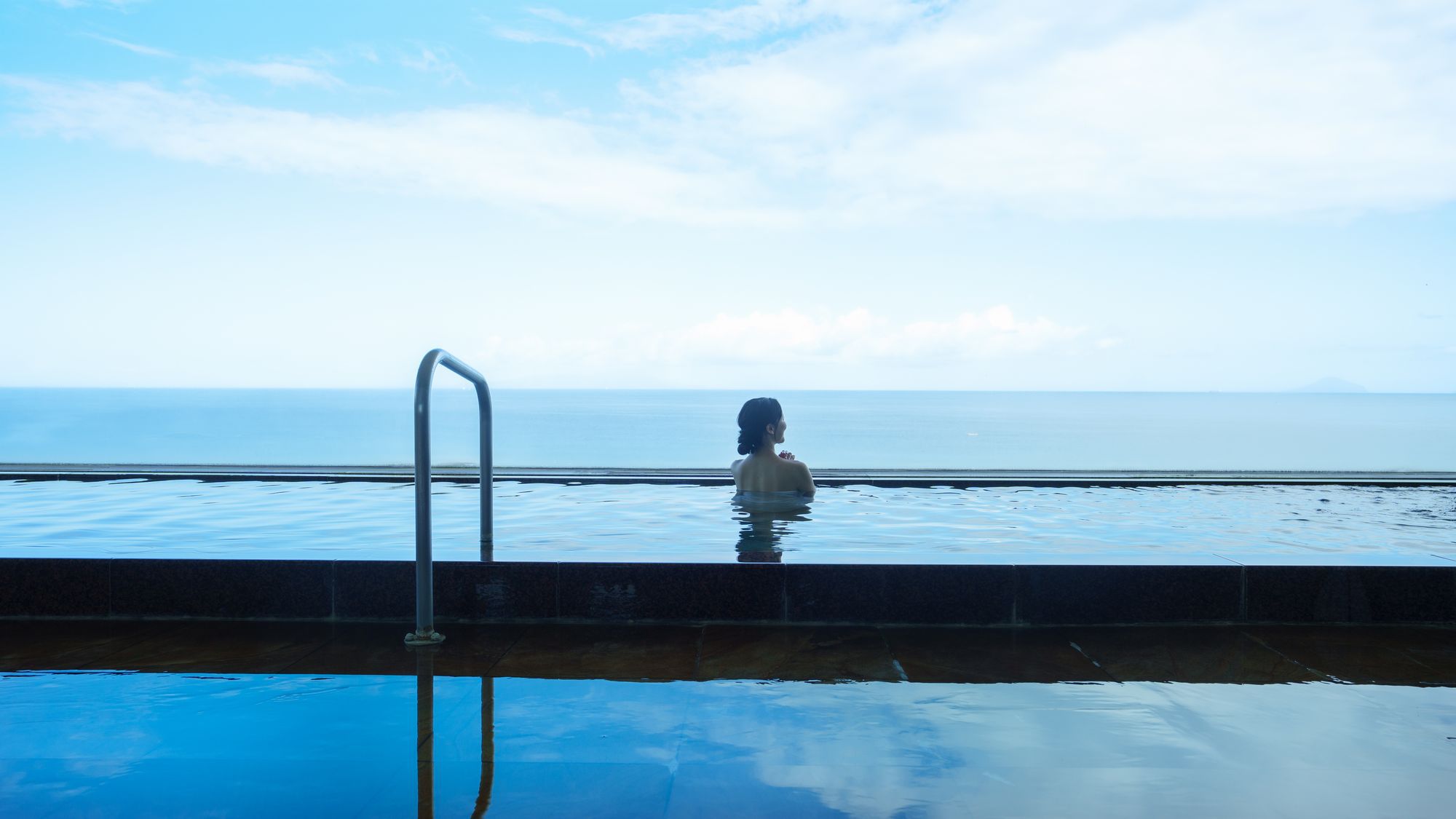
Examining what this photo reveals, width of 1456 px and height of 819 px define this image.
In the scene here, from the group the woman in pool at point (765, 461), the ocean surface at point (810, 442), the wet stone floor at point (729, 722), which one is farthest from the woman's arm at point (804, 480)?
the ocean surface at point (810, 442)

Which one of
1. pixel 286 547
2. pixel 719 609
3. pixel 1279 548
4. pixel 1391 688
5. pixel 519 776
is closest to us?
pixel 519 776

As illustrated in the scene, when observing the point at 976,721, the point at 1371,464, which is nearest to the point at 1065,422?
the point at 1371,464

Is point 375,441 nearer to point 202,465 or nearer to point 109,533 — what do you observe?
point 202,465

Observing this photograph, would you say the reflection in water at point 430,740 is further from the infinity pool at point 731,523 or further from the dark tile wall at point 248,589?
the infinity pool at point 731,523

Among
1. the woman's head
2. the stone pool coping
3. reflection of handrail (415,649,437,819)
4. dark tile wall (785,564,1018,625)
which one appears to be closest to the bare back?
the woman's head

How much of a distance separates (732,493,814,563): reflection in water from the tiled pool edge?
35cm

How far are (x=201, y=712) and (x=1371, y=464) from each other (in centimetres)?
3750

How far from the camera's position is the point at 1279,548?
6.12m

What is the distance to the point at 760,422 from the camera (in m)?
7.66

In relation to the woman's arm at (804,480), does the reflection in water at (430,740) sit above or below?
below

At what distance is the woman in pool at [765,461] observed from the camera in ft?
25.2

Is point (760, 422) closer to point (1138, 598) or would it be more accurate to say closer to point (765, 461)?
point (765, 461)

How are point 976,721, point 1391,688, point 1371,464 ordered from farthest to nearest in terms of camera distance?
point 1371,464 < point 1391,688 < point 976,721

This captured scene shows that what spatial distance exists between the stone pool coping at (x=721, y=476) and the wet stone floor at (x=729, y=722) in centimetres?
615
